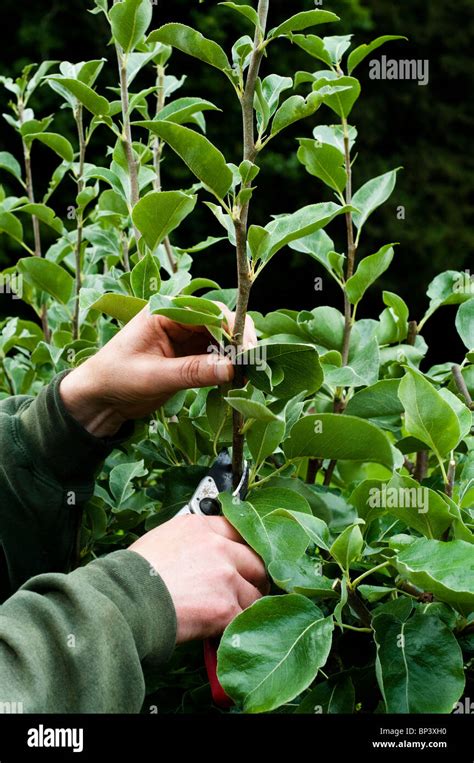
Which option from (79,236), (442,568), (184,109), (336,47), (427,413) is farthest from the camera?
(79,236)

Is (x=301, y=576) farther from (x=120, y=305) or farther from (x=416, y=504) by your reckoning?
(x=120, y=305)

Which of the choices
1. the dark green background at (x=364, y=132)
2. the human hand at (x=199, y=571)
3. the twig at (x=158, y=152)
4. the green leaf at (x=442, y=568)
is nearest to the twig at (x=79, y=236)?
the twig at (x=158, y=152)

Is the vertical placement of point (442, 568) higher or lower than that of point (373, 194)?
lower

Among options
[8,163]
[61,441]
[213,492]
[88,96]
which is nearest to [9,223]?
[8,163]

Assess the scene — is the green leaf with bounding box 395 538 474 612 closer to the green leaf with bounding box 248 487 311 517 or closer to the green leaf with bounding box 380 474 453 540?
the green leaf with bounding box 380 474 453 540

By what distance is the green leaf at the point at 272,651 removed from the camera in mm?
829

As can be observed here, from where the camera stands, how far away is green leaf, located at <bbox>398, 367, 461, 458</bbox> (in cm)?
90

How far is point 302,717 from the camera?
2.93 feet

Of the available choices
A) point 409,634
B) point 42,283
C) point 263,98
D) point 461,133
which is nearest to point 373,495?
point 409,634

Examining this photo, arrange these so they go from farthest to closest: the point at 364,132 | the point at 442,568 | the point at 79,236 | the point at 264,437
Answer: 1. the point at 364,132
2. the point at 79,236
3. the point at 264,437
4. the point at 442,568

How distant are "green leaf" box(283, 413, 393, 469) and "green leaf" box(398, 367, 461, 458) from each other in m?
0.05

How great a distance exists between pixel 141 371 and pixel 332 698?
1.37 feet

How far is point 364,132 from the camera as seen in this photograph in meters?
8.58

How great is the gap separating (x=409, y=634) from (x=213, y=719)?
0.67 ft
